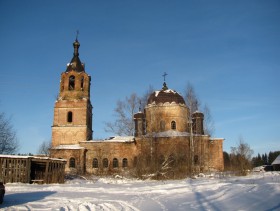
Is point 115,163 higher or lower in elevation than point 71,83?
lower

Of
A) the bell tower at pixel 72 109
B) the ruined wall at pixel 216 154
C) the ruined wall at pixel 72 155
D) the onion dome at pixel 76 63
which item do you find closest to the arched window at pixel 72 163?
the ruined wall at pixel 72 155

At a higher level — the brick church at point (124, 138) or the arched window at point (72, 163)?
the brick church at point (124, 138)

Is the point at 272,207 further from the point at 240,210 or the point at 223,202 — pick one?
the point at 223,202

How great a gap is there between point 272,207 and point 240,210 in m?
0.73

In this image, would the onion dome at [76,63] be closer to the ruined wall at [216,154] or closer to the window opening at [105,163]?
the window opening at [105,163]

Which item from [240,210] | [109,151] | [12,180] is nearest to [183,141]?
[109,151]

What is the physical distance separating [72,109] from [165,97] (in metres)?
10.5

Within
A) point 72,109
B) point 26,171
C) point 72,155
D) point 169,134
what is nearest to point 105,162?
point 72,155

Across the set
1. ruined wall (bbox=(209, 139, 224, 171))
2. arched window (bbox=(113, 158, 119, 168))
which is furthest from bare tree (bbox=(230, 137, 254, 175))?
arched window (bbox=(113, 158, 119, 168))

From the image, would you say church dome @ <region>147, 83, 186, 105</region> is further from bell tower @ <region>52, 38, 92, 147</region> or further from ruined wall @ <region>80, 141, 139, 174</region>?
bell tower @ <region>52, 38, 92, 147</region>

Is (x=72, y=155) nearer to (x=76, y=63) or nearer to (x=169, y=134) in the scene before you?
(x=169, y=134)

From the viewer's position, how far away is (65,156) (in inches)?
1198

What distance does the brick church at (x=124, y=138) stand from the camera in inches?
1141

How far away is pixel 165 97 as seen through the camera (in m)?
33.5
